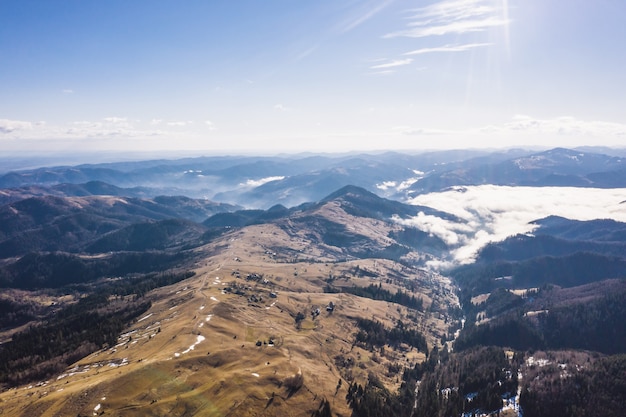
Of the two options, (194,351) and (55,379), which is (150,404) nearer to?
(194,351)

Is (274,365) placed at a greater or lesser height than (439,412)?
greater

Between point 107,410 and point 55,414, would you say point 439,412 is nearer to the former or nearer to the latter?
point 107,410

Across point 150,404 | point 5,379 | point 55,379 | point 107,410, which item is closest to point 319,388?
point 150,404

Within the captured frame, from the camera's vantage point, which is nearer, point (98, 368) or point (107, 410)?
point (107, 410)

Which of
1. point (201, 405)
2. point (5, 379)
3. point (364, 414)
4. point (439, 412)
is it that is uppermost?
point (201, 405)

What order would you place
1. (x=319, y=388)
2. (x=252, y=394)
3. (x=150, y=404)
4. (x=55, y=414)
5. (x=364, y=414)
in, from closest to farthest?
(x=55, y=414) < (x=150, y=404) < (x=252, y=394) < (x=364, y=414) < (x=319, y=388)

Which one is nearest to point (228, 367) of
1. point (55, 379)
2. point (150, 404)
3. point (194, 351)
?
point (194, 351)

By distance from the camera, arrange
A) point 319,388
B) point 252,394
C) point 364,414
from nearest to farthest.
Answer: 1. point 252,394
2. point 364,414
3. point 319,388

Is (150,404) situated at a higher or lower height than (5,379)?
higher

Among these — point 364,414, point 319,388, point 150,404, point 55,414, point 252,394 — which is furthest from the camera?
point 319,388
